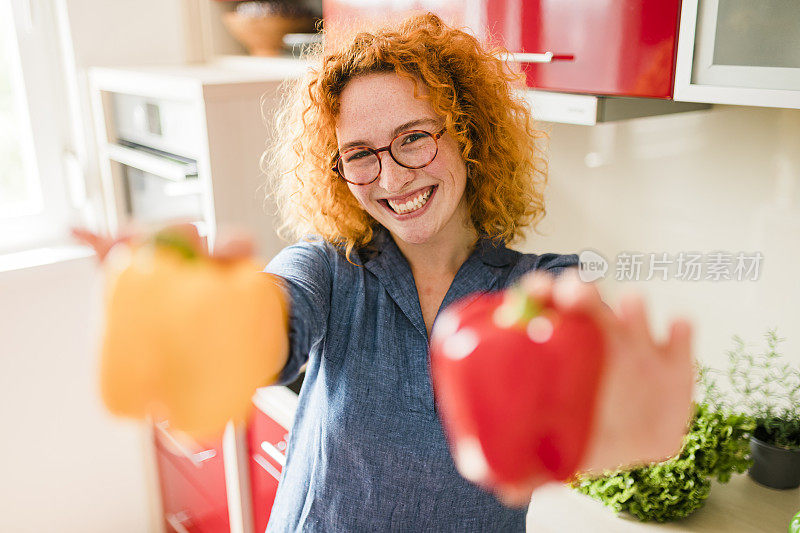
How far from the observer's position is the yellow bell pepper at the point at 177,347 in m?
0.36

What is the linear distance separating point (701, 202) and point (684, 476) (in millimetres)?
496

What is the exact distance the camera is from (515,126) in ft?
2.94

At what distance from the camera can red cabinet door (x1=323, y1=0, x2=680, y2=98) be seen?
86 centimetres

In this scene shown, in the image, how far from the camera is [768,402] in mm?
1180

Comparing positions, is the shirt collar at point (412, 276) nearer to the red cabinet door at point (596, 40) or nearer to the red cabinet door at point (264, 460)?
the red cabinet door at point (596, 40)

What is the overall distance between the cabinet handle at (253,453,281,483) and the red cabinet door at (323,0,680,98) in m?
1.01

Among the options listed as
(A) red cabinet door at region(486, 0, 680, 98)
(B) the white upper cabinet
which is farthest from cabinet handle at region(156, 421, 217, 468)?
(B) the white upper cabinet

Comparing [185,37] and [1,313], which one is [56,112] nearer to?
[185,37]

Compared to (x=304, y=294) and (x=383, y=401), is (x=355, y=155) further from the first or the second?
(x=383, y=401)

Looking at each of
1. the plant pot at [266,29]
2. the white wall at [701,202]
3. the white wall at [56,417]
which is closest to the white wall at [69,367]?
the white wall at [56,417]

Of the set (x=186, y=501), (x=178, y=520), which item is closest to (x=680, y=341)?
(x=186, y=501)

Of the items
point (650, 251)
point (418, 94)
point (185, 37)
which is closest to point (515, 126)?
point (418, 94)

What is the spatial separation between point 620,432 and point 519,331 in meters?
0.08

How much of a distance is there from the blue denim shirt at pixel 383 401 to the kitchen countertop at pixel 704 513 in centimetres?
13
